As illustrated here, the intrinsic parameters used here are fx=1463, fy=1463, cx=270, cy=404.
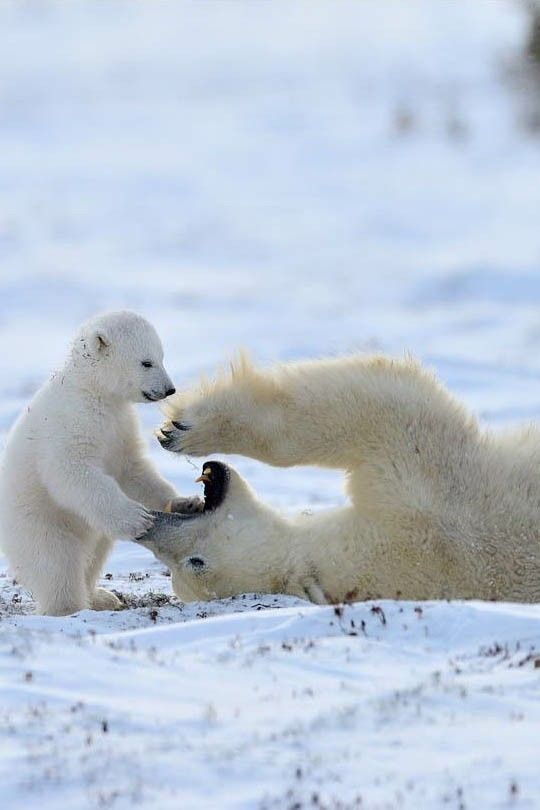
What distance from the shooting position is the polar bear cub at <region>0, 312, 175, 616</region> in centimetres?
630

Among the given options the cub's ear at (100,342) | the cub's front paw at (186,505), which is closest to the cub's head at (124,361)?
Answer: the cub's ear at (100,342)

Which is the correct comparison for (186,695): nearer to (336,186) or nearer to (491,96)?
(336,186)

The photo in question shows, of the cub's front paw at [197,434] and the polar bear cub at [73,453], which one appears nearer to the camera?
the cub's front paw at [197,434]

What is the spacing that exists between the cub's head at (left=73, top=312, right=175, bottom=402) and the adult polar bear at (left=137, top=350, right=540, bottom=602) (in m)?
0.37

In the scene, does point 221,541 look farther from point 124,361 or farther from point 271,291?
point 271,291

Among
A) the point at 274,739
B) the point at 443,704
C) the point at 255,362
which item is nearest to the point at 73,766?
the point at 274,739

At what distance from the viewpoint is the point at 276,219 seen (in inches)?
926

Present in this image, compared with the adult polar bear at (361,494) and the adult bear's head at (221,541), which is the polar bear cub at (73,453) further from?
the adult polar bear at (361,494)

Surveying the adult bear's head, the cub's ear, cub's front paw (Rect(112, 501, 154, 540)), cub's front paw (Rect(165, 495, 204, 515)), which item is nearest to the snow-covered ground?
the adult bear's head

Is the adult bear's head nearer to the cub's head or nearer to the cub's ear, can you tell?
the cub's head

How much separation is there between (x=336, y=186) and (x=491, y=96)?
4425 millimetres

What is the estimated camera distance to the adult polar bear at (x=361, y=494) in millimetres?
5613

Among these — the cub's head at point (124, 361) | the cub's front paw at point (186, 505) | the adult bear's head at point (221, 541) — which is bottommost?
the adult bear's head at point (221, 541)

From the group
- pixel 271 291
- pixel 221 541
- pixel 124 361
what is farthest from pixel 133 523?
pixel 271 291
